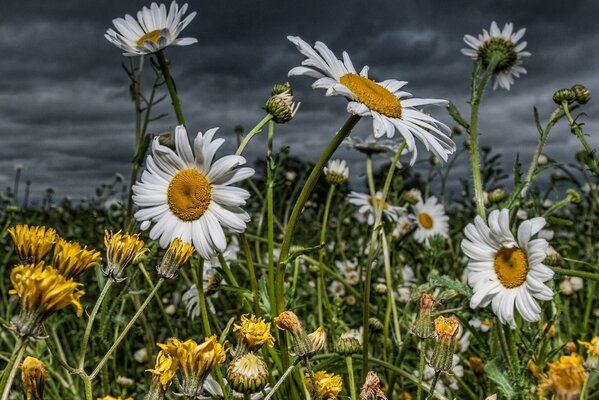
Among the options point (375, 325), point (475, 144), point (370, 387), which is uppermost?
point (475, 144)

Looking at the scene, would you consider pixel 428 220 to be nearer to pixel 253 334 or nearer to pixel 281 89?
→ pixel 281 89

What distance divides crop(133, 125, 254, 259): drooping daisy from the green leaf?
0.66m

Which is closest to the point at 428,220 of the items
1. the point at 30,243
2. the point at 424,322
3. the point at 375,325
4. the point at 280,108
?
the point at 375,325

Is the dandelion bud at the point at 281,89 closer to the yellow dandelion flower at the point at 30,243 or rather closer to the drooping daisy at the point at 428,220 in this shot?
the yellow dandelion flower at the point at 30,243

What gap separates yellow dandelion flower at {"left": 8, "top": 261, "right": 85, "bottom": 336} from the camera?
2.40 ft

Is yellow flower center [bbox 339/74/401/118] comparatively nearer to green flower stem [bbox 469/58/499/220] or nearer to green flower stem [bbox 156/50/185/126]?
green flower stem [bbox 156/50/185/126]

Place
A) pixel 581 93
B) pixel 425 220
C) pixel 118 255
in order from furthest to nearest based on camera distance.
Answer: pixel 425 220 → pixel 581 93 → pixel 118 255

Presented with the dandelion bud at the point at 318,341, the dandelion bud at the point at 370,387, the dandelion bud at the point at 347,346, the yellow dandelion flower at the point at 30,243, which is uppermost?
the yellow dandelion flower at the point at 30,243

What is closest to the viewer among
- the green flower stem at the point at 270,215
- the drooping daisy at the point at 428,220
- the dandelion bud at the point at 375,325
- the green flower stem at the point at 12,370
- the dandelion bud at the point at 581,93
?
the green flower stem at the point at 12,370

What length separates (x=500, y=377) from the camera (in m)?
1.46

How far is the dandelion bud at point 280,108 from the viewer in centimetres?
165

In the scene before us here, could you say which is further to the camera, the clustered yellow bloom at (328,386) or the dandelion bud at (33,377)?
the clustered yellow bloom at (328,386)

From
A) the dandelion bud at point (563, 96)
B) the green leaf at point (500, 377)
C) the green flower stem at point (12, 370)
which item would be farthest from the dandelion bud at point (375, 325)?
the green flower stem at point (12, 370)

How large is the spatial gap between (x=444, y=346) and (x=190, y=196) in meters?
0.70
